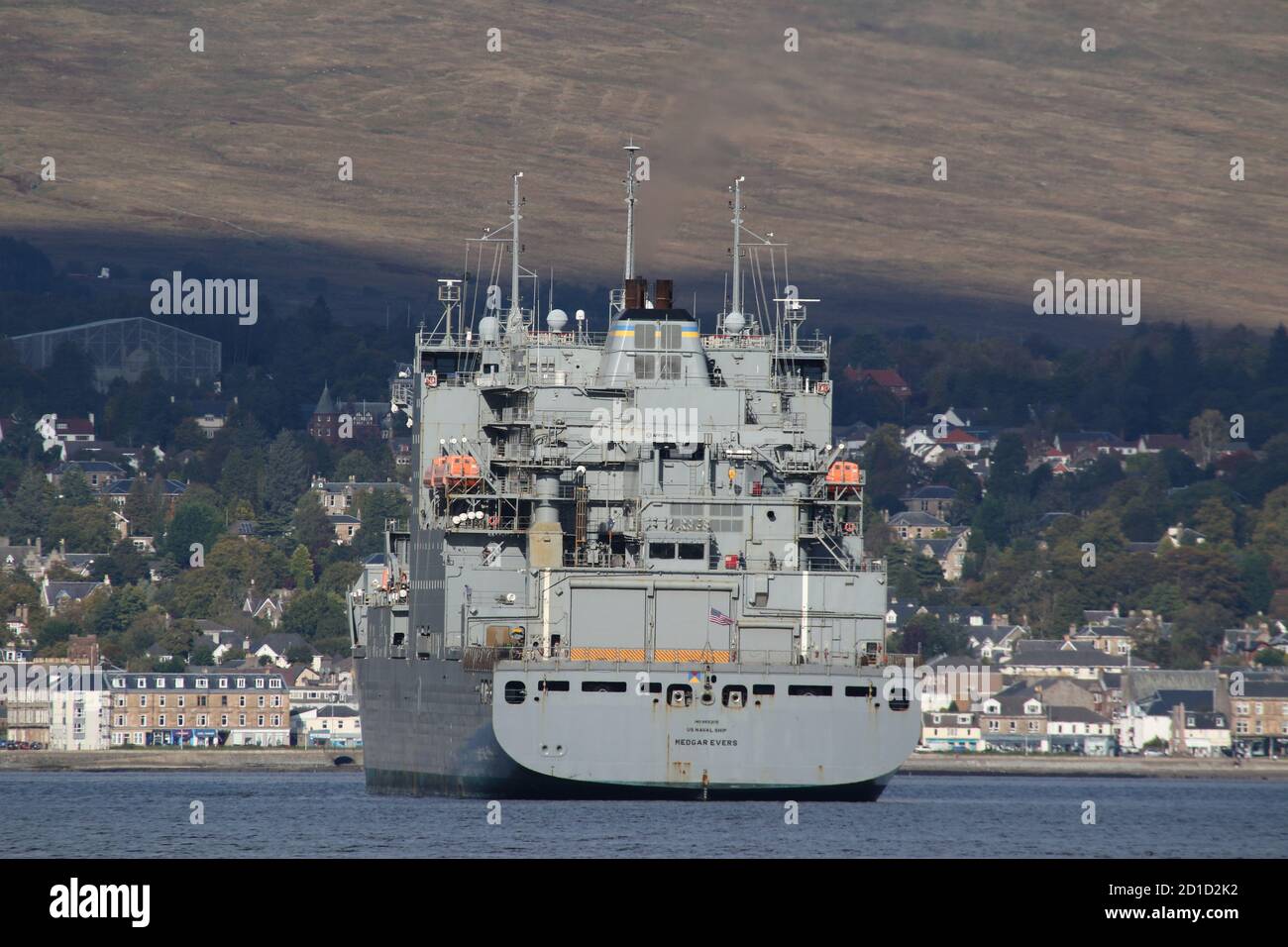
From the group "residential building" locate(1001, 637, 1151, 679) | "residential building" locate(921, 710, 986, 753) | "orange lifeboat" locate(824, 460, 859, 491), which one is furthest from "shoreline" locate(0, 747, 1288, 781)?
"orange lifeboat" locate(824, 460, 859, 491)

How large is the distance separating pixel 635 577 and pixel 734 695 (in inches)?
162

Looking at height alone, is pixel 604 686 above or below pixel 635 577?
below

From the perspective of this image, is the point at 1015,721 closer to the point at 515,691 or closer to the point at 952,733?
the point at 952,733

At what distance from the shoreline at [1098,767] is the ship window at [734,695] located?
74.6m

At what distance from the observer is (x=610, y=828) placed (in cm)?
5794

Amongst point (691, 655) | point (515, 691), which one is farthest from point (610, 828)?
point (691, 655)

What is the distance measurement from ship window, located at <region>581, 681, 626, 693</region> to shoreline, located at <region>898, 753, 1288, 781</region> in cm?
7583

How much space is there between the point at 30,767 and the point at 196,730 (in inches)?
867

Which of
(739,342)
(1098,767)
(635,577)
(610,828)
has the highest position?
(739,342)

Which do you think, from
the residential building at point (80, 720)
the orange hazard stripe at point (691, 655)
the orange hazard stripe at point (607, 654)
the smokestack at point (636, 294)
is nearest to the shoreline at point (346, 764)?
the residential building at point (80, 720)

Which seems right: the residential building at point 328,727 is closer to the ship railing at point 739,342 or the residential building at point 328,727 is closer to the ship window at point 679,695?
the ship railing at point 739,342

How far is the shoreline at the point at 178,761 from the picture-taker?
468 feet

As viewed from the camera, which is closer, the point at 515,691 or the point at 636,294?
the point at 515,691

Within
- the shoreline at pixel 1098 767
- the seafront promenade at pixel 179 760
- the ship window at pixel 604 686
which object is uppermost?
the ship window at pixel 604 686
